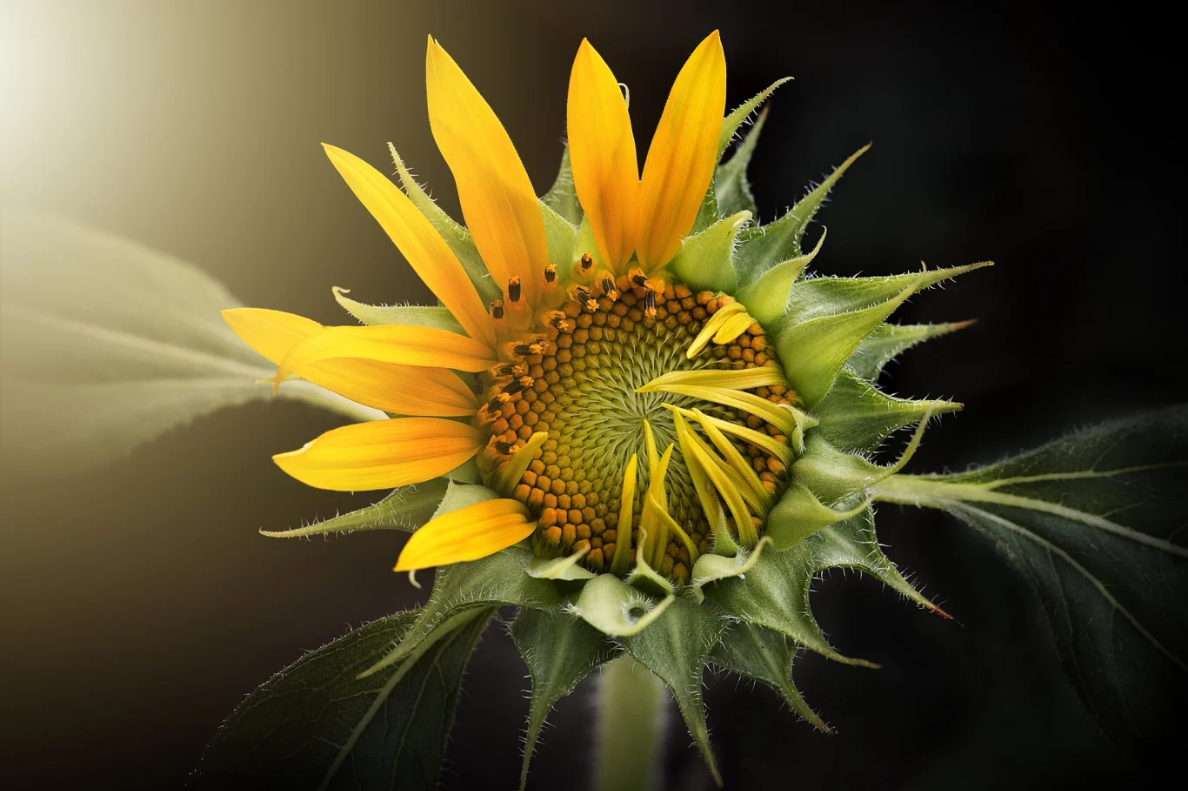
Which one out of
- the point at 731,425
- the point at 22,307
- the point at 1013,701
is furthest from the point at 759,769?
the point at 22,307

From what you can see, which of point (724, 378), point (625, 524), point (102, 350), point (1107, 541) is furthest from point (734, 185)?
point (102, 350)

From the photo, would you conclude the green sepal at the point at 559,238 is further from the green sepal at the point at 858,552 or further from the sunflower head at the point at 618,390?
the green sepal at the point at 858,552

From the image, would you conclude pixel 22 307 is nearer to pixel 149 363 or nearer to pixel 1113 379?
pixel 149 363

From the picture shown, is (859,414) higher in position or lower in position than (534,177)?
lower

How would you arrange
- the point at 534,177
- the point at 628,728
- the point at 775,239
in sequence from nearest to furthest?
the point at 775,239, the point at 628,728, the point at 534,177

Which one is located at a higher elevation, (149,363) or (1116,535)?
(149,363)

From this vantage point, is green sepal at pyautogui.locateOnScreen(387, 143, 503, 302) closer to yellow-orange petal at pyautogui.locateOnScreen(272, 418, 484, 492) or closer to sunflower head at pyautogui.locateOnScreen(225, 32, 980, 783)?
sunflower head at pyautogui.locateOnScreen(225, 32, 980, 783)

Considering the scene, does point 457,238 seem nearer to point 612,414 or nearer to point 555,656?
point 612,414
